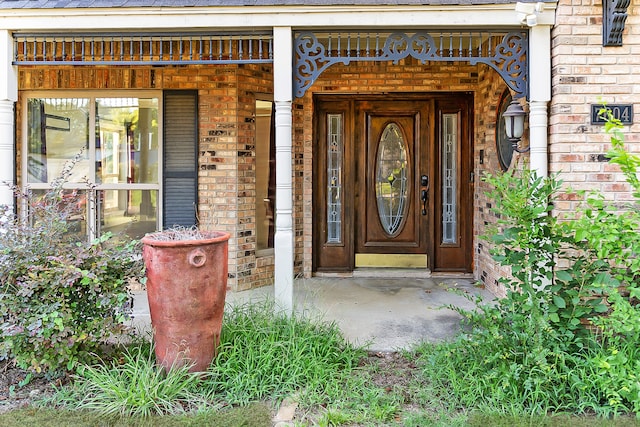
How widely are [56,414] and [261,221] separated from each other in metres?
3.22

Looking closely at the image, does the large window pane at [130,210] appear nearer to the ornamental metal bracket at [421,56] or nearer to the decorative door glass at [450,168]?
the ornamental metal bracket at [421,56]

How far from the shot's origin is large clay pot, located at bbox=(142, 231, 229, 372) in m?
2.98

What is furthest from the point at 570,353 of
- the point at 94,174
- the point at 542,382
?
the point at 94,174

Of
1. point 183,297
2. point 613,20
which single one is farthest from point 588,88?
point 183,297

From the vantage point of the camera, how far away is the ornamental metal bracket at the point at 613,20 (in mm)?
3533

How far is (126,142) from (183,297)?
3.01 metres

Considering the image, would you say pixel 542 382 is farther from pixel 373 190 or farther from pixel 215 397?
pixel 373 190

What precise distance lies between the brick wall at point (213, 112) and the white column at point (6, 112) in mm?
1265

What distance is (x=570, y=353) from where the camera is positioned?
307 centimetres

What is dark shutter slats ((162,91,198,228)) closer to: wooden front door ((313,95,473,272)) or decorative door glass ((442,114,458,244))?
wooden front door ((313,95,473,272))

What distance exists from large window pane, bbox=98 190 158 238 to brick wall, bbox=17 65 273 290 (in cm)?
57

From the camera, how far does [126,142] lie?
5.36m

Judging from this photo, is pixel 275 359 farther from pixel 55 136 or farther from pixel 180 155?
pixel 55 136

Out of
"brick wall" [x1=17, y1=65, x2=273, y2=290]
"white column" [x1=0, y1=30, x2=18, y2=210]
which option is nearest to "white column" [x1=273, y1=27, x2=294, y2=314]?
"brick wall" [x1=17, y1=65, x2=273, y2=290]
